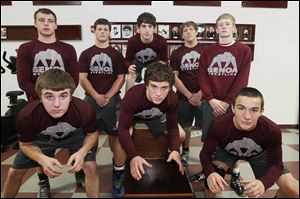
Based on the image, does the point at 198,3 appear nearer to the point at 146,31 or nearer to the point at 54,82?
the point at 146,31

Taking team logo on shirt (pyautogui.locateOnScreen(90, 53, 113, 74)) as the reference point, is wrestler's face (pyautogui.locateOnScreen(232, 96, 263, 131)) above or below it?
below

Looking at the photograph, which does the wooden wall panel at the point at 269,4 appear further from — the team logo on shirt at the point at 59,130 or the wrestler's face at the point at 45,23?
the team logo on shirt at the point at 59,130

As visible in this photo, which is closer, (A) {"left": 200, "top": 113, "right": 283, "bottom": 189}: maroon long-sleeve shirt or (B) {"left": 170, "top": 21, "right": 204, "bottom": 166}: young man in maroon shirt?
(A) {"left": 200, "top": 113, "right": 283, "bottom": 189}: maroon long-sleeve shirt

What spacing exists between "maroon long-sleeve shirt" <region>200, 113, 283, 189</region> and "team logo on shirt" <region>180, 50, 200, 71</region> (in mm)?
763

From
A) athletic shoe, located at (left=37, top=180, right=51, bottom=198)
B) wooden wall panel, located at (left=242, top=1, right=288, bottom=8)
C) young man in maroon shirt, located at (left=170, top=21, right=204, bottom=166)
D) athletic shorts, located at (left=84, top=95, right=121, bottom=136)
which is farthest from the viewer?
wooden wall panel, located at (left=242, top=1, right=288, bottom=8)

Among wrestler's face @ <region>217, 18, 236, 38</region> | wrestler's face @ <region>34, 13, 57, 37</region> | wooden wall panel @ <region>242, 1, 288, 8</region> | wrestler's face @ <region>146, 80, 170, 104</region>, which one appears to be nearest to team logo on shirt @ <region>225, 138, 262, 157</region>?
wrestler's face @ <region>146, 80, 170, 104</region>

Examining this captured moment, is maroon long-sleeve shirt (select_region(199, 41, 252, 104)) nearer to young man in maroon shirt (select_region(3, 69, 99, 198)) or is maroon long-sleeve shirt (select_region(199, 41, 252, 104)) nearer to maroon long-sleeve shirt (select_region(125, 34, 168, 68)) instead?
maroon long-sleeve shirt (select_region(125, 34, 168, 68))

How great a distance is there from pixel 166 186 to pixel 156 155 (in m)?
0.52

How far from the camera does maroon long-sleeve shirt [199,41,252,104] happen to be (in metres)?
1.58

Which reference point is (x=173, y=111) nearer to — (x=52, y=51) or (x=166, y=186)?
(x=166, y=186)

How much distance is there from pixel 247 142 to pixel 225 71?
0.50m

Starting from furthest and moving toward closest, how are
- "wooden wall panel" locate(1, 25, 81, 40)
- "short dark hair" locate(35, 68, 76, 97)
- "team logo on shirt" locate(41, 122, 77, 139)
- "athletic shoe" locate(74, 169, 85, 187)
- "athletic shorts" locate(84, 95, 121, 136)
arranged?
"wooden wall panel" locate(1, 25, 81, 40) → "athletic shorts" locate(84, 95, 121, 136) → "athletic shoe" locate(74, 169, 85, 187) → "team logo on shirt" locate(41, 122, 77, 139) → "short dark hair" locate(35, 68, 76, 97)

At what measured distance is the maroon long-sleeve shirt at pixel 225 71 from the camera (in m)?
1.58

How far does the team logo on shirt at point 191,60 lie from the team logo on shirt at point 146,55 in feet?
0.72
